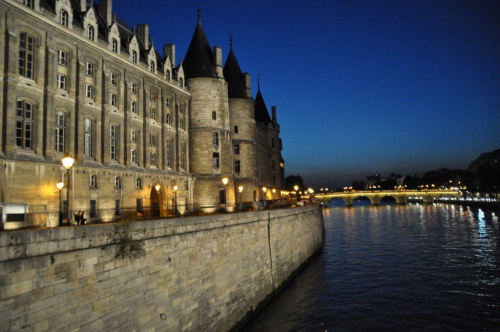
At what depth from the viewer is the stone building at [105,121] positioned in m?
20.9

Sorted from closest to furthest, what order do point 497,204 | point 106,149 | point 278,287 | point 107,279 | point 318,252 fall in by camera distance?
point 107,279, point 278,287, point 106,149, point 318,252, point 497,204

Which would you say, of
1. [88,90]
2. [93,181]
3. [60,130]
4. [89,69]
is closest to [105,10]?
[89,69]

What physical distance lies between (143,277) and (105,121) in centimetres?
1786

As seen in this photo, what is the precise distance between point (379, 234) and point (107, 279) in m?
51.8

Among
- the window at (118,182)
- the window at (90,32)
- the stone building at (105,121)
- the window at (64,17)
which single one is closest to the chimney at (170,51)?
the stone building at (105,121)

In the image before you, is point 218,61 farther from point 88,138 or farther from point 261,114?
point 261,114

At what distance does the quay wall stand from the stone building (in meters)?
2.63

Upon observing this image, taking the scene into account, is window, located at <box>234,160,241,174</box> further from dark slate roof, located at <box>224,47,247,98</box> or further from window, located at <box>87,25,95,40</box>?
window, located at <box>87,25,95,40</box>

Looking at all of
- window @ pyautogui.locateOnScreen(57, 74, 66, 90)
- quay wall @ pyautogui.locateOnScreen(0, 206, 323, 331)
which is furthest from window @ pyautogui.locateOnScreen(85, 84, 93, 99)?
quay wall @ pyautogui.locateOnScreen(0, 206, 323, 331)

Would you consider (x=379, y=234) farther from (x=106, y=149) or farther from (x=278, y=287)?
(x=106, y=149)

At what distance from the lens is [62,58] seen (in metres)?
24.7

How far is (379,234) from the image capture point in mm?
56812

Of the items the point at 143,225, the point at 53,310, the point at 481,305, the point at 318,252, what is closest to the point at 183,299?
the point at 143,225

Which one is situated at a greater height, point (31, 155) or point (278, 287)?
point (31, 155)
